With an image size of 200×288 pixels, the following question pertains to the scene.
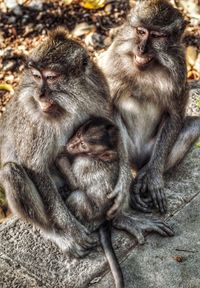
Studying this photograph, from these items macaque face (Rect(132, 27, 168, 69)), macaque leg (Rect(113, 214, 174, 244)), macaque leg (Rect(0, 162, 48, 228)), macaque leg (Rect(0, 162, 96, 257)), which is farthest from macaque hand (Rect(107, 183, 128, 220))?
macaque face (Rect(132, 27, 168, 69))

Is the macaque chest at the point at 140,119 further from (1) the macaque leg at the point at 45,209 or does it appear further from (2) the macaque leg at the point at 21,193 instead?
(2) the macaque leg at the point at 21,193

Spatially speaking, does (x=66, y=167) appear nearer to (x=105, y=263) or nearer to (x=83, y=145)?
(x=83, y=145)

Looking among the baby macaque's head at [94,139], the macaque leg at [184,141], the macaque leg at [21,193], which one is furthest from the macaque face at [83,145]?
the macaque leg at [184,141]

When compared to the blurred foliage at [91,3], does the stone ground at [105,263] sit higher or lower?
higher

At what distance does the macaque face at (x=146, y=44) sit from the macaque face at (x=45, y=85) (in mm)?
812

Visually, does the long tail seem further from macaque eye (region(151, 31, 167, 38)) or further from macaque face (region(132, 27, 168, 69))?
macaque eye (region(151, 31, 167, 38))

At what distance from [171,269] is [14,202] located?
123 centimetres

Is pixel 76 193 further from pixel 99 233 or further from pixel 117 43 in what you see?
pixel 117 43

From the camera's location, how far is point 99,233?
15.5ft

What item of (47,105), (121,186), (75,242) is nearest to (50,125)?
(47,105)

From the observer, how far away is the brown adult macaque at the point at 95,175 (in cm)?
451

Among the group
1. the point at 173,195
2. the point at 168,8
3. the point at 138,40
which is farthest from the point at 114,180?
the point at 168,8

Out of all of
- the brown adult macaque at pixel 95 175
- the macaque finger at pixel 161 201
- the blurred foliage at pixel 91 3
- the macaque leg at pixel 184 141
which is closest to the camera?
the brown adult macaque at pixel 95 175

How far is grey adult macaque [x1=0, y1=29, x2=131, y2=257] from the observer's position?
426cm
